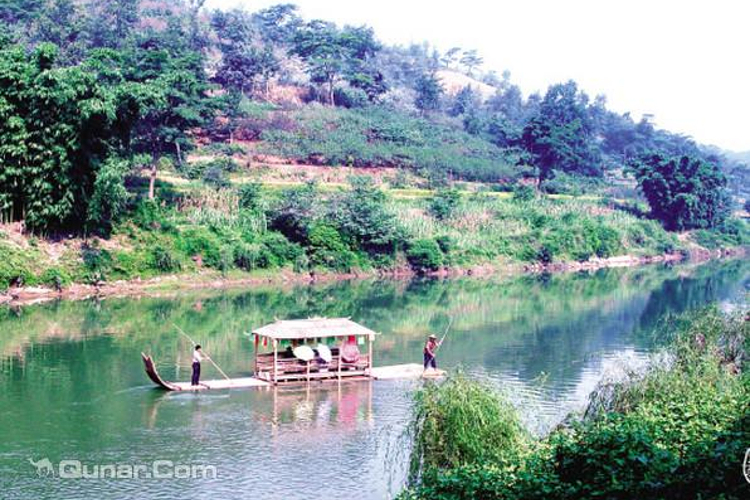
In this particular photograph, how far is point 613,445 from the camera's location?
39.5 ft

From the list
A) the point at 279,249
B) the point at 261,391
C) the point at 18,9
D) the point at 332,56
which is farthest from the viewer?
the point at 332,56

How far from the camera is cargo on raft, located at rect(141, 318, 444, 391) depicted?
24891 mm

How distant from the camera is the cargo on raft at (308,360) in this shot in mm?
24891

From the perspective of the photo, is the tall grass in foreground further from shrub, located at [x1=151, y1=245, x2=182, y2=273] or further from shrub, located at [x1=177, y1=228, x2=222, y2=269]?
shrub, located at [x1=177, y1=228, x2=222, y2=269]

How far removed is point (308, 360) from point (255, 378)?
4.83ft

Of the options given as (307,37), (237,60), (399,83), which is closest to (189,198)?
(237,60)

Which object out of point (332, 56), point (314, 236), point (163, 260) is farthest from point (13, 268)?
Answer: point (332, 56)

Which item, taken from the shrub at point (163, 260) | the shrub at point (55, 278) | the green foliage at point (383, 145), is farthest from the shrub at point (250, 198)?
→ the green foliage at point (383, 145)

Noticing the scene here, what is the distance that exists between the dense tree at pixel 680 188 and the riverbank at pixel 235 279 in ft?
32.5

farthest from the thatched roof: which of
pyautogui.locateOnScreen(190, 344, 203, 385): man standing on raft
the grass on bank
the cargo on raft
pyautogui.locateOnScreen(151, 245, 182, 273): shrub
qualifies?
pyautogui.locateOnScreen(151, 245, 182, 273): shrub

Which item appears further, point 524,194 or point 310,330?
point 524,194

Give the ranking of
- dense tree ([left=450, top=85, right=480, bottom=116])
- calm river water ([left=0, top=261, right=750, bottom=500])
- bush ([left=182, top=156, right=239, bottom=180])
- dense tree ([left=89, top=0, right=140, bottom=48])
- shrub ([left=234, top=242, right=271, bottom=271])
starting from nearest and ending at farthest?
calm river water ([left=0, top=261, right=750, bottom=500]) < shrub ([left=234, top=242, right=271, bottom=271]) < bush ([left=182, top=156, right=239, bottom=180]) < dense tree ([left=89, top=0, right=140, bottom=48]) < dense tree ([left=450, top=85, right=480, bottom=116])

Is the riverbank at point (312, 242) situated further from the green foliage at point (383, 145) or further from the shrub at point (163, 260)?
the green foliage at point (383, 145)

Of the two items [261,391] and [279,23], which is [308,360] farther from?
[279,23]
